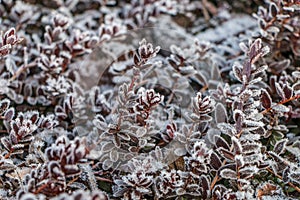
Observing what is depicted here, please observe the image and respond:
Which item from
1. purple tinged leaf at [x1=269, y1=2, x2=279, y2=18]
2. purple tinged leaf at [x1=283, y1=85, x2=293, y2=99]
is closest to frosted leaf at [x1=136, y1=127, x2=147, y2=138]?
purple tinged leaf at [x1=283, y1=85, x2=293, y2=99]

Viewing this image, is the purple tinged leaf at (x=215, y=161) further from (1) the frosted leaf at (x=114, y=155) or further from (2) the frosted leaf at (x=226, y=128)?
(1) the frosted leaf at (x=114, y=155)

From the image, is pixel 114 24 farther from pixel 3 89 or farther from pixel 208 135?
pixel 208 135

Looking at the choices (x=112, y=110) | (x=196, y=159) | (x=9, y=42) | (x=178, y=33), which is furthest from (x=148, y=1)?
(x=196, y=159)

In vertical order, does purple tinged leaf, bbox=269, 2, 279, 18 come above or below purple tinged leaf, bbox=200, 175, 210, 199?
above

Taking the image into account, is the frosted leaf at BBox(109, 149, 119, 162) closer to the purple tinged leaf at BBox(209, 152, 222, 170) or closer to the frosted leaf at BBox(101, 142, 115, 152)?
the frosted leaf at BBox(101, 142, 115, 152)

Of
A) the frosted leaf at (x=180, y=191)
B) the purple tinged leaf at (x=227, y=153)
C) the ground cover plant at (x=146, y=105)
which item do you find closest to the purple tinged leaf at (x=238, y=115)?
the ground cover plant at (x=146, y=105)

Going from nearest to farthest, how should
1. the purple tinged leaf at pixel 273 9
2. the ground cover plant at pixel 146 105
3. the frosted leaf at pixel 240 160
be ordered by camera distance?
the frosted leaf at pixel 240 160 → the ground cover plant at pixel 146 105 → the purple tinged leaf at pixel 273 9

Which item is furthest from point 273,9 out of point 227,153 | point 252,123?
point 227,153

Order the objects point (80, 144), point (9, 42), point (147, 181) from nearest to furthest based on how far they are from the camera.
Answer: point (80, 144) → point (147, 181) → point (9, 42)
